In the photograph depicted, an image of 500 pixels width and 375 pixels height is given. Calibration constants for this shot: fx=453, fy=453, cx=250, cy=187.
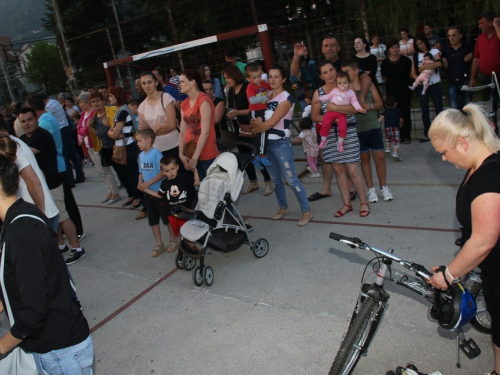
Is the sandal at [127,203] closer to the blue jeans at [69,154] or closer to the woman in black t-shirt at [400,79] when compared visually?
the blue jeans at [69,154]

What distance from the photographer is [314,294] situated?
12.6 ft

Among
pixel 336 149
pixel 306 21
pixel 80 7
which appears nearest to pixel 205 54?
pixel 306 21

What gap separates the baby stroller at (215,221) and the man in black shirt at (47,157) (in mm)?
1678

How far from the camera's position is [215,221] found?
14.3 ft

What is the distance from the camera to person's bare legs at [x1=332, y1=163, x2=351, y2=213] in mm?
5195

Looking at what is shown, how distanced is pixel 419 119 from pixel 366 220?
4.45 m

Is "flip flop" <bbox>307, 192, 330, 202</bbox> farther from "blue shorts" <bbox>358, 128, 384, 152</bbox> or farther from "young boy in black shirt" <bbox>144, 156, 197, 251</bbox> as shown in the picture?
"young boy in black shirt" <bbox>144, 156, 197, 251</bbox>

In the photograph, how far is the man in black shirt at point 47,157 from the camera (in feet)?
16.5

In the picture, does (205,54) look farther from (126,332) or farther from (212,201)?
(126,332)

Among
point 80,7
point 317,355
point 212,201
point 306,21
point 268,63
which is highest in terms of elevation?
point 80,7


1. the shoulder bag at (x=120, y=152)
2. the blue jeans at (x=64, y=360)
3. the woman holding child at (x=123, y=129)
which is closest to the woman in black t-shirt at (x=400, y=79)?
the woman holding child at (x=123, y=129)

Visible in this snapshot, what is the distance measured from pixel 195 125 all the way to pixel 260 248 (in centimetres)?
162

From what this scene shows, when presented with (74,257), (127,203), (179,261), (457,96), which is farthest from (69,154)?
(457,96)

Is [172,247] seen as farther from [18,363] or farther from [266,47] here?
[266,47]
